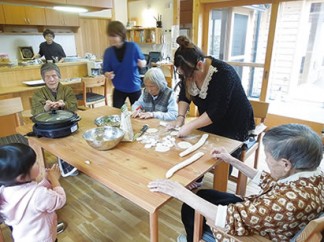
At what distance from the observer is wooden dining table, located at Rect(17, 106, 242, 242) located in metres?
1.03

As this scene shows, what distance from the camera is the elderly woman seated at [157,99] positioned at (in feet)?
6.83

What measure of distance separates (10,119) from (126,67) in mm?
1247

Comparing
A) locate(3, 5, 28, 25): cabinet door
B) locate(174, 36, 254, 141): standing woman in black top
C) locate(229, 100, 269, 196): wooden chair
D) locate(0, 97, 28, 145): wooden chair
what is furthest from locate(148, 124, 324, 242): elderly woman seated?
locate(3, 5, 28, 25): cabinet door

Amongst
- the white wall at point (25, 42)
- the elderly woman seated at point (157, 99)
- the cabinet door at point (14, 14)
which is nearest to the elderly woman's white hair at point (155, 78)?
the elderly woman seated at point (157, 99)

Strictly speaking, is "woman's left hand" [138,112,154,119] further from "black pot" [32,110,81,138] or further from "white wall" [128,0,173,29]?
"white wall" [128,0,173,29]

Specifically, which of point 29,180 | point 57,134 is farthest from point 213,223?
point 57,134

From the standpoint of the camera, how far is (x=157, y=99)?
221 centimetres

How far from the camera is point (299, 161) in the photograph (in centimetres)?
85

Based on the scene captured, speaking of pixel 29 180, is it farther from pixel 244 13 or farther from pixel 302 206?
pixel 244 13

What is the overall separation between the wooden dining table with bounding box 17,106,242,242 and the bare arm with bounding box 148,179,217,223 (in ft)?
0.10

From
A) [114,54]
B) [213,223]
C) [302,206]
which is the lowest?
[213,223]

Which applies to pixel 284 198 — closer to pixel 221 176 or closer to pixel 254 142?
pixel 221 176

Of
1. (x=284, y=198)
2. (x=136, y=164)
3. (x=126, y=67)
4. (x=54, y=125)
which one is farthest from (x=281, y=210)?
(x=126, y=67)

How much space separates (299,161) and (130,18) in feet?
21.5
